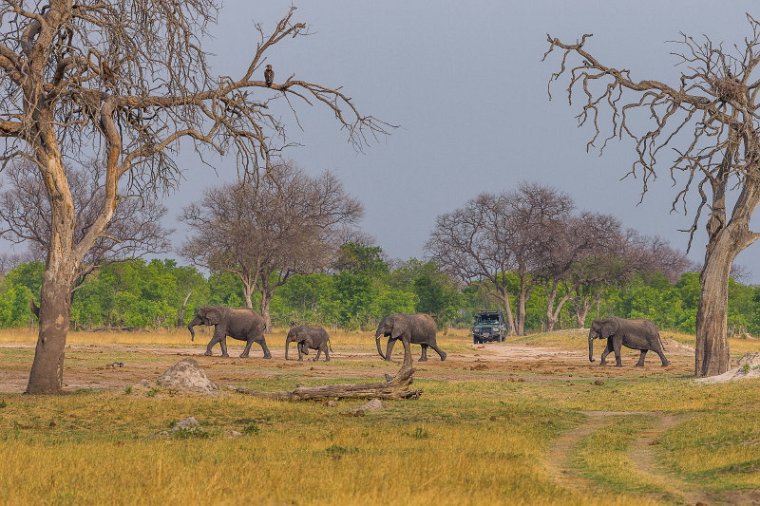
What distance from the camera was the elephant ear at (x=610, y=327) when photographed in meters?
43.7

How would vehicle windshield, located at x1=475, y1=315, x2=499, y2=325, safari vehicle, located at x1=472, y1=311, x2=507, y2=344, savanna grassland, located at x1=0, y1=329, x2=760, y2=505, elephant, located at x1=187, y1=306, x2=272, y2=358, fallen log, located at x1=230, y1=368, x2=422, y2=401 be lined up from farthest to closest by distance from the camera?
vehicle windshield, located at x1=475, y1=315, x2=499, y2=325
safari vehicle, located at x1=472, y1=311, x2=507, y2=344
elephant, located at x1=187, y1=306, x2=272, y2=358
fallen log, located at x1=230, y1=368, x2=422, y2=401
savanna grassland, located at x1=0, y1=329, x2=760, y2=505

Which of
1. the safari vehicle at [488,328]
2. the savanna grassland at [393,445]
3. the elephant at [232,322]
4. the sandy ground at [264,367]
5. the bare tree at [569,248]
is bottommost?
the savanna grassland at [393,445]

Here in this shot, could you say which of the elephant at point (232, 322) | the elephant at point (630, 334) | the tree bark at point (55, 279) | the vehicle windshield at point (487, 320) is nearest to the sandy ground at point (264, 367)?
the elephant at point (630, 334)

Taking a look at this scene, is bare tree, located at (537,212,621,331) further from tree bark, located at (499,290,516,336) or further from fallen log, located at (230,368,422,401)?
fallen log, located at (230,368,422,401)

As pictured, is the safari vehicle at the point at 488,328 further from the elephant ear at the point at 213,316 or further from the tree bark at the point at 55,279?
the tree bark at the point at 55,279

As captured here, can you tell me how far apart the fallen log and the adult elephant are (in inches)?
649

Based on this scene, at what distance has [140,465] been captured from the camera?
1305 centimetres

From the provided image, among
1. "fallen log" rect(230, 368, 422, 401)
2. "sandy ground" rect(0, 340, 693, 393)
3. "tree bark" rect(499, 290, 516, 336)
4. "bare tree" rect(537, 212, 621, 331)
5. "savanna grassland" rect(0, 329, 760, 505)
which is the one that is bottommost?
"savanna grassland" rect(0, 329, 760, 505)

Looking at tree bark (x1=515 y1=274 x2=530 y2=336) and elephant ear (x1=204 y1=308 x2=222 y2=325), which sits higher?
tree bark (x1=515 y1=274 x2=530 y2=336)

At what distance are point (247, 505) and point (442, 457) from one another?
4533mm

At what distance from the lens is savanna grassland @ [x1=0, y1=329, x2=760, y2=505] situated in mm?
11516

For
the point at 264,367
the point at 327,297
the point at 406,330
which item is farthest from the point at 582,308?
the point at 264,367

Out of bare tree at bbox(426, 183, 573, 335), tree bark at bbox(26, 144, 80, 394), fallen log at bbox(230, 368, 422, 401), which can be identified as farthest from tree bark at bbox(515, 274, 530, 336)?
tree bark at bbox(26, 144, 80, 394)

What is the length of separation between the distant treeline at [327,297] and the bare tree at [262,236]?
21.8 feet
